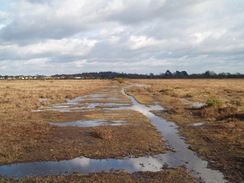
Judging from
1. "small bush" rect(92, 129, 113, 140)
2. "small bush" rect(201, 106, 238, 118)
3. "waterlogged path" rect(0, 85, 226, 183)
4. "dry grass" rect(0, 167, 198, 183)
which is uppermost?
"small bush" rect(201, 106, 238, 118)

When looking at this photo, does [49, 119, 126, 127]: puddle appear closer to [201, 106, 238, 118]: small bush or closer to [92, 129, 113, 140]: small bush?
[92, 129, 113, 140]: small bush

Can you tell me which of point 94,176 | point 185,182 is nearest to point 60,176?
point 94,176

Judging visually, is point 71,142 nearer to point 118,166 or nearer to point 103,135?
point 103,135

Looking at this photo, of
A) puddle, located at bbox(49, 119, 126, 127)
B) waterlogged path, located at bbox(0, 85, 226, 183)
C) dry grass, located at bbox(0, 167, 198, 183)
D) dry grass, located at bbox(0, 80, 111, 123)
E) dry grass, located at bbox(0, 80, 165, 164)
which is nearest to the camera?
dry grass, located at bbox(0, 167, 198, 183)

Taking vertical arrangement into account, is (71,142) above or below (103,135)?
below

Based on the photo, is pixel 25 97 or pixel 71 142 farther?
pixel 25 97

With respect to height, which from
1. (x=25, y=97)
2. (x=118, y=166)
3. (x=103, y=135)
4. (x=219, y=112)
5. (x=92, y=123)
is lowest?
(x=118, y=166)

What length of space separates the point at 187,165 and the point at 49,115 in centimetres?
1435

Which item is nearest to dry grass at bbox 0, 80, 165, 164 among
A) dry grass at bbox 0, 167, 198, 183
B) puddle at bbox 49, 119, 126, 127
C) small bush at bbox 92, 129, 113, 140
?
small bush at bbox 92, 129, 113, 140

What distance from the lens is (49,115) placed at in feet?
61.2

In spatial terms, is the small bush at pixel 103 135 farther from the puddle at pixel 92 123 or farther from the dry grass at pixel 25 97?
the dry grass at pixel 25 97

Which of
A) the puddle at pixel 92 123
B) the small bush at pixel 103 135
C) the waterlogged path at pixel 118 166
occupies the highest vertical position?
the small bush at pixel 103 135

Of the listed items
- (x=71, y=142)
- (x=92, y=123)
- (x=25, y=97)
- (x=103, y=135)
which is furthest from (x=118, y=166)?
(x=25, y=97)

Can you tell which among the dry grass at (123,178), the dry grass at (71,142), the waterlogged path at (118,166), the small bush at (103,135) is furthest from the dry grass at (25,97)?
the dry grass at (123,178)
